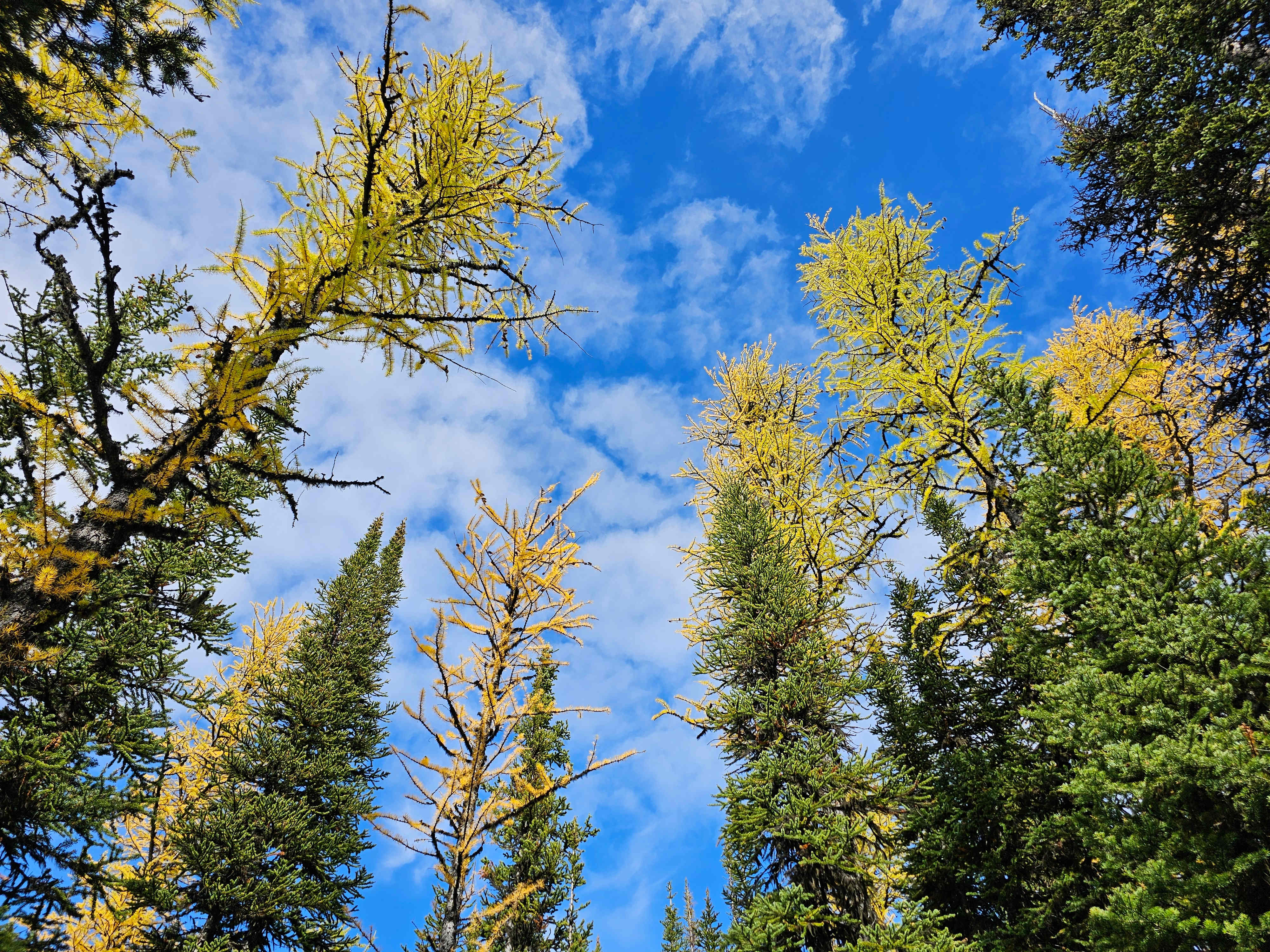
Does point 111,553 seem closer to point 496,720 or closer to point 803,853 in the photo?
point 496,720

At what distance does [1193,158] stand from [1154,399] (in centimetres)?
455

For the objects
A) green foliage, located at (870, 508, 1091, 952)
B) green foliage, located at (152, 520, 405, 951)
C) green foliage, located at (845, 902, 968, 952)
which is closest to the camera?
green foliage, located at (845, 902, 968, 952)

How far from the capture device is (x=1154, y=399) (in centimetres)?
979

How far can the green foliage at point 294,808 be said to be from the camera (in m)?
10.3

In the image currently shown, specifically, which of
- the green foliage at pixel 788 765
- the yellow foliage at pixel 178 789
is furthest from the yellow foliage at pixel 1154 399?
the yellow foliage at pixel 178 789

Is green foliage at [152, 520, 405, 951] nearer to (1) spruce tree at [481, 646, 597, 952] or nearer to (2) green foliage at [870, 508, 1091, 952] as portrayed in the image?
(1) spruce tree at [481, 646, 597, 952]

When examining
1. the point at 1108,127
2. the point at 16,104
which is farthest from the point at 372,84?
the point at 1108,127

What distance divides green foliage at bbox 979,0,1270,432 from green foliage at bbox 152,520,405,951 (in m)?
14.7

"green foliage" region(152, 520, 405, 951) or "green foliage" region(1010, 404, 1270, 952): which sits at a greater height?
"green foliage" region(152, 520, 405, 951)

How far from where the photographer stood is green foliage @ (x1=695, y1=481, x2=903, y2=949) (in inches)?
273

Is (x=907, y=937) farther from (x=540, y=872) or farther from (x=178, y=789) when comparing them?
(x=178, y=789)

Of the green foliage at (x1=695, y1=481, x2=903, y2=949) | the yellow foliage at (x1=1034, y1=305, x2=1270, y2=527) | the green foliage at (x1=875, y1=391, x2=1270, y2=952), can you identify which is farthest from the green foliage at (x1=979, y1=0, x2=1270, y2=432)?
the green foliage at (x1=695, y1=481, x2=903, y2=949)

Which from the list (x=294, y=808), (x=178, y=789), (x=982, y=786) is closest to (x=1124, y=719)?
(x=982, y=786)

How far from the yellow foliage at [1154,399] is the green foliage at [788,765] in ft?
15.9
